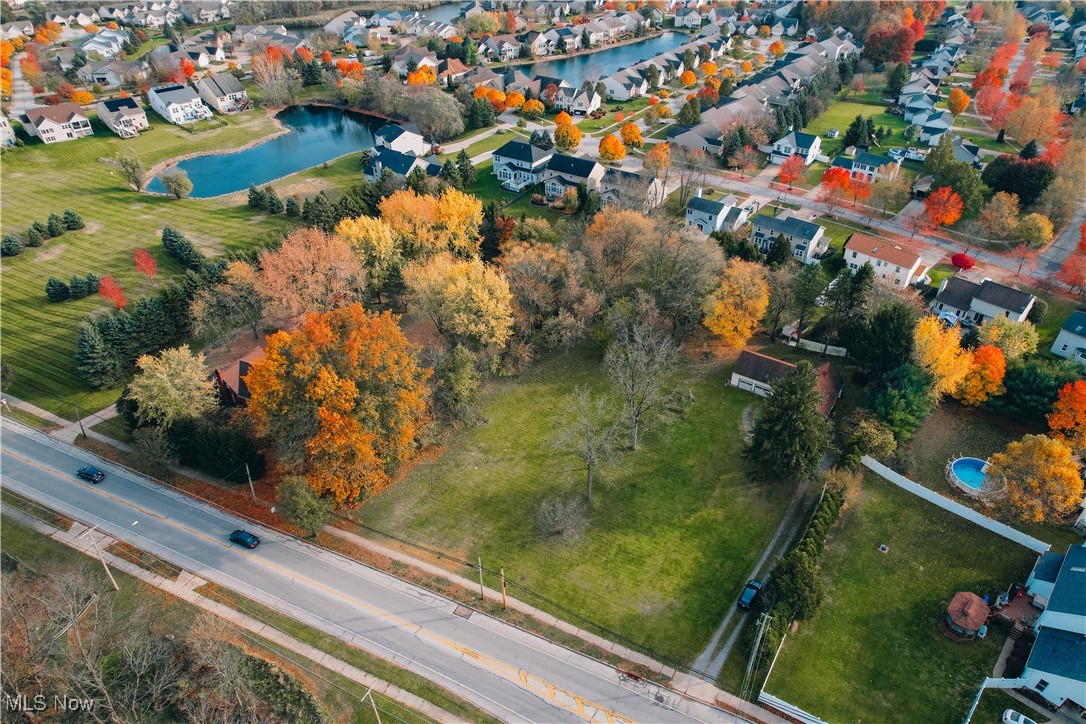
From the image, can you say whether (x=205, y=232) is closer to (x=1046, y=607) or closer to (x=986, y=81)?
(x=1046, y=607)

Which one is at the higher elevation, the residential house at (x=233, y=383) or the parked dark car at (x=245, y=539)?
the residential house at (x=233, y=383)

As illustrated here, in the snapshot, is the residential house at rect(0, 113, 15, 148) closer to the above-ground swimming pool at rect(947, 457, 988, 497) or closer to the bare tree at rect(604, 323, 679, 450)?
the bare tree at rect(604, 323, 679, 450)

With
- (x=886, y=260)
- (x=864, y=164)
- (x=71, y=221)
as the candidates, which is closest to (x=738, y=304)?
(x=886, y=260)

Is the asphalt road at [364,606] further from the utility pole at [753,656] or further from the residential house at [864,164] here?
the residential house at [864,164]

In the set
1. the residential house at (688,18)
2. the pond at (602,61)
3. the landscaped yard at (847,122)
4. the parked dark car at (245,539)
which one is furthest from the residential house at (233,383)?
the residential house at (688,18)

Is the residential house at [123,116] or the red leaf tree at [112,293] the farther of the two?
the residential house at [123,116]

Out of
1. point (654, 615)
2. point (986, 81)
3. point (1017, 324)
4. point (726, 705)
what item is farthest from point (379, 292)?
point (986, 81)

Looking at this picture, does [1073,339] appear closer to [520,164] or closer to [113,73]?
[520,164]
